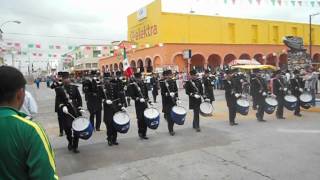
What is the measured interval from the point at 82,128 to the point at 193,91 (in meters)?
4.03

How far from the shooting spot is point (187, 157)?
24.5 ft

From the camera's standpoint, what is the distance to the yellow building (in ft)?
133

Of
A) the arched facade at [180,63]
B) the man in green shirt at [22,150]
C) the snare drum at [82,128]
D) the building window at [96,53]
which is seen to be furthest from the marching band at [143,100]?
the building window at [96,53]

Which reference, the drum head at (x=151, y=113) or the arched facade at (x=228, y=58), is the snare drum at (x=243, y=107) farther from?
the arched facade at (x=228, y=58)

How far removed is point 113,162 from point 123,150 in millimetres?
1057


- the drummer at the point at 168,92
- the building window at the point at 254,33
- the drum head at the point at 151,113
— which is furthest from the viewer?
the building window at the point at 254,33

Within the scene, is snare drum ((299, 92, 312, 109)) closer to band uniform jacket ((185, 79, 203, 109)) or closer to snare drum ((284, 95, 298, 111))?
snare drum ((284, 95, 298, 111))

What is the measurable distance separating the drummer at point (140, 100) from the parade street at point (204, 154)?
0.27 m

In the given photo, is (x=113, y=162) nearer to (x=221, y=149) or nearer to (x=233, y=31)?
(x=221, y=149)

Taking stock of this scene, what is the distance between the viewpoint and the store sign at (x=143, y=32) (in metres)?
42.6

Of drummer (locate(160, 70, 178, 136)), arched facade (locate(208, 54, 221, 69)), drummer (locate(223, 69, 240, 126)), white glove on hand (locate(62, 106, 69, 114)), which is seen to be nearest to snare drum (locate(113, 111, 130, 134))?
white glove on hand (locate(62, 106, 69, 114))

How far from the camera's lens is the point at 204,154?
7.66m

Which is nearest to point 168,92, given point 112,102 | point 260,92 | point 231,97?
point 112,102

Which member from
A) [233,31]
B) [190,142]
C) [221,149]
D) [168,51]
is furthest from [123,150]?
[233,31]
